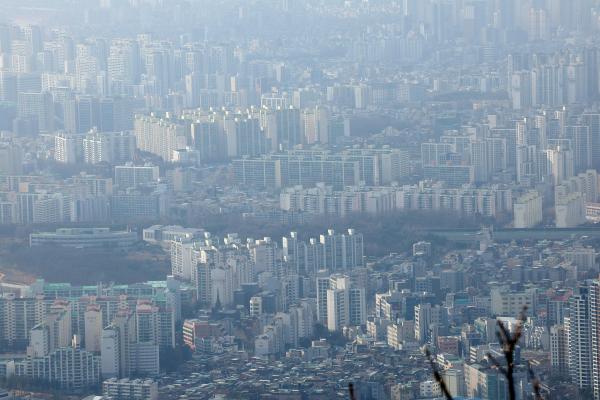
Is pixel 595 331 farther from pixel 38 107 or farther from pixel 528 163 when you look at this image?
pixel 38 107

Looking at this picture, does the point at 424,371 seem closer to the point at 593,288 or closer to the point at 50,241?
the point at 593,288

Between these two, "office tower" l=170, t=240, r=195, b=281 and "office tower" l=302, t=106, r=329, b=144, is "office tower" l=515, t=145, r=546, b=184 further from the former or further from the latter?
"office tower" l=170, t=240, r=195, b=281

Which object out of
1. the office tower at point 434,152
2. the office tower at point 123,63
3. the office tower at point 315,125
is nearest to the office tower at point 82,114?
the office tower at point 123,63

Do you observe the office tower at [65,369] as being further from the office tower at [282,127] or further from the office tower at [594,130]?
the office tower at [282,127]

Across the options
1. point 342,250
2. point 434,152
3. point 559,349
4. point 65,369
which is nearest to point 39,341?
point 65,369

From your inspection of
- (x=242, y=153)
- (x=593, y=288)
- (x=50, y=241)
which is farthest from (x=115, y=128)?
(x=593, y=288)
